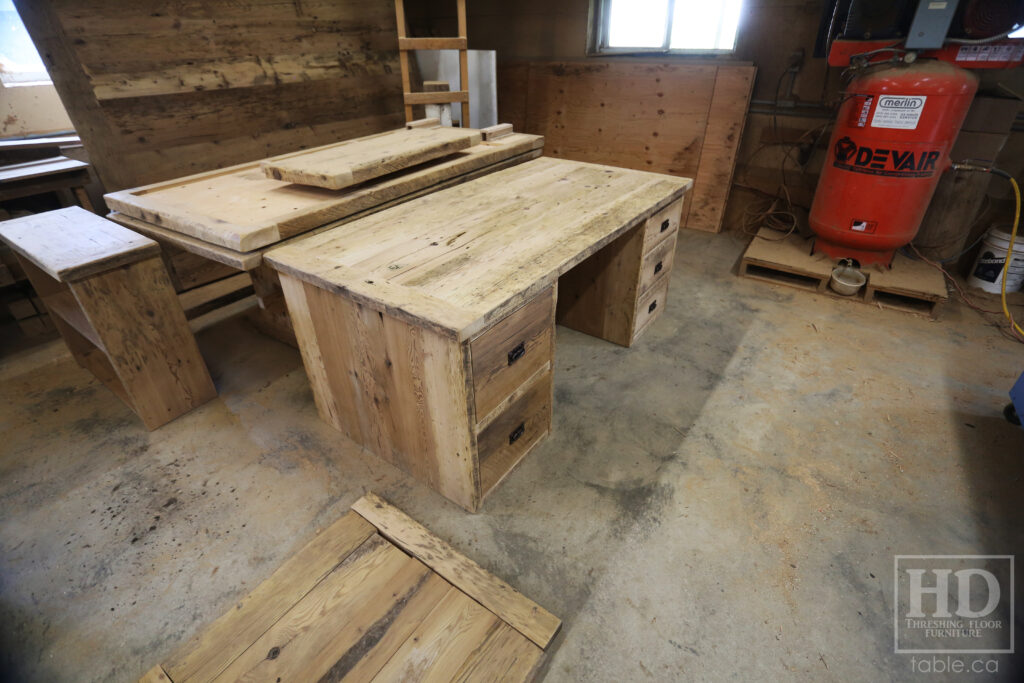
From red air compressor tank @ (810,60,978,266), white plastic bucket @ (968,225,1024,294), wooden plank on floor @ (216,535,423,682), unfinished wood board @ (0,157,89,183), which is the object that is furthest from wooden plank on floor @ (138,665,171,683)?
white plastic bucket @ (968,225,1024,294)

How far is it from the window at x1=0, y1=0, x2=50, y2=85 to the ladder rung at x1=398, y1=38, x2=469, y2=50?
2.73 m

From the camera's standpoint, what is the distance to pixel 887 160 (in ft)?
8.57

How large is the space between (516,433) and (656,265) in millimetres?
1269

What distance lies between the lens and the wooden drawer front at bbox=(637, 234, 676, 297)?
2.37m

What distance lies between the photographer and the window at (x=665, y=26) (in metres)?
3.56

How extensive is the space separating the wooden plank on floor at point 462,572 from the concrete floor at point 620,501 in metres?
0.08

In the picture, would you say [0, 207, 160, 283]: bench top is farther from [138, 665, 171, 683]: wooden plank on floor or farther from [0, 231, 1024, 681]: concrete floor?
[138, 665, 171, 683]: wooden plank on floor

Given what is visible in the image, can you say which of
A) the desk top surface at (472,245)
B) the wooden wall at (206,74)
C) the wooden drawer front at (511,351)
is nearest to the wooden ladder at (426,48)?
the wooden wall at (206,74)

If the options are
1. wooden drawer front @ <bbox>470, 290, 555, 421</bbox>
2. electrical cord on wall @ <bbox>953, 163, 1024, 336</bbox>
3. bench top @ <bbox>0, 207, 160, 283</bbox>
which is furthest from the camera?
electrical cord on wall @ <bbox>953, 163, 1024, 336</bbox>

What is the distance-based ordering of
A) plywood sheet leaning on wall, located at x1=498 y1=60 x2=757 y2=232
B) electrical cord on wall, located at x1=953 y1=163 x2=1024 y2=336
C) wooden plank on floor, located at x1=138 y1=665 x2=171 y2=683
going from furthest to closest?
plywood sheet leaning on wall, located at x1=498 y1=60 x2=757 y2=232 → electrical cord on wall, located at x1=953 y1=163 x2=1024 y2=336 → wooden plank on floor, located at x1=138 y1=665 x2=171 y2=683

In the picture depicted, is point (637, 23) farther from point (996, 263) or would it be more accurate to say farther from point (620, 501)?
point (620, 501)

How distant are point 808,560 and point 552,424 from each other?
3.28ft

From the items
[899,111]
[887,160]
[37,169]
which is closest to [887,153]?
[887,160]

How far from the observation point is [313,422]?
2.15 meters
